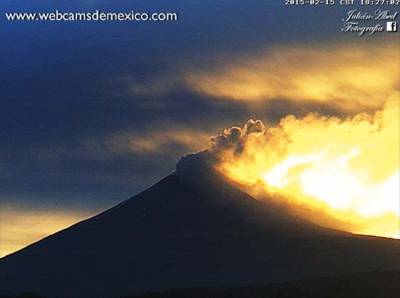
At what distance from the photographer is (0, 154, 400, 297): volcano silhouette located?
8.90m

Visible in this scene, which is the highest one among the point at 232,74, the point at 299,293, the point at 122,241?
the point at 232,74

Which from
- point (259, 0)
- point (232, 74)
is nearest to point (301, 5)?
point (259, 0)

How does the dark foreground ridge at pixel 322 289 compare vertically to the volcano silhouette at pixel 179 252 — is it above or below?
below

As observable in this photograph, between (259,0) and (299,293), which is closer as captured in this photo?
(259,0)

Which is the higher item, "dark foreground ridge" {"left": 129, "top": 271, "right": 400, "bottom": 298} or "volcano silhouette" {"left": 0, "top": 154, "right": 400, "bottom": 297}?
"volcano silhouette" {"left": 0, "top": 154, "right": 400, "bottom": 297}

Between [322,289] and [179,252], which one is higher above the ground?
[179,252]

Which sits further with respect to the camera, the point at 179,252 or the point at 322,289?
the point at 322,289

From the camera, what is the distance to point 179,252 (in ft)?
29.5

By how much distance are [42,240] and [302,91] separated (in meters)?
3.15

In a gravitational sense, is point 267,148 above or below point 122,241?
above

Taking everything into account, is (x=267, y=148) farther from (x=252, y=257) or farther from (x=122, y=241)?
(x=122, y=241)

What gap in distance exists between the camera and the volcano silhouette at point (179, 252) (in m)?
8.90

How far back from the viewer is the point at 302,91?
885 cm

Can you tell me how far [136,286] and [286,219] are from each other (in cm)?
175
